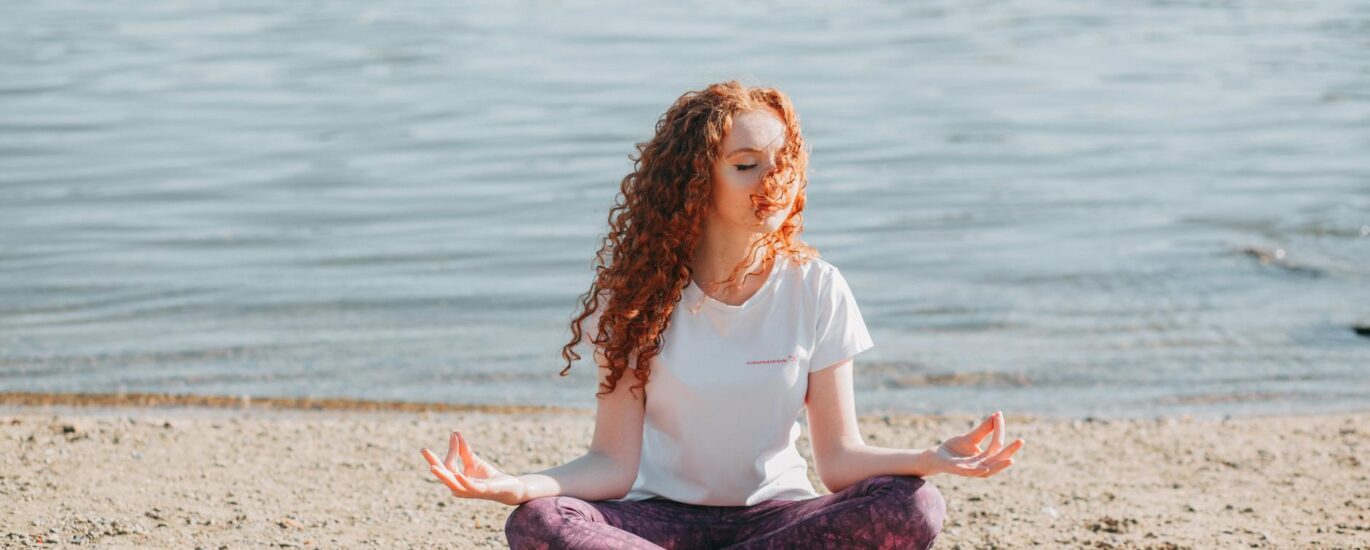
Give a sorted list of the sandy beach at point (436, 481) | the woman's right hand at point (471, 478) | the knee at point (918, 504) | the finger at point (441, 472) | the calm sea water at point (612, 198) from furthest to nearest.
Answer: the calm sea water at point (612, 198) < the sandy beach at point (436, 481) < the knee at point (918, 504) < the woman's right hand at point (471, 478) < the finger at point (441, 472)

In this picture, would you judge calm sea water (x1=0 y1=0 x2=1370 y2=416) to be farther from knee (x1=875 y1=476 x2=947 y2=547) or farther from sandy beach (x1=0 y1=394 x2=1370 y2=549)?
knee (x1=875 y1=476 x2=947 y2=547)

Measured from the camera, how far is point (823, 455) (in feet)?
13.0

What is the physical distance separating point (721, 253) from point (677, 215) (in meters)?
0.15

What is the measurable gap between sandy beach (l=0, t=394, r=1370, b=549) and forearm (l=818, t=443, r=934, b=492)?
126 cm

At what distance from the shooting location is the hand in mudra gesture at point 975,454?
355 cm

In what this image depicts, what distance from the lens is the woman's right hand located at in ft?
11.6

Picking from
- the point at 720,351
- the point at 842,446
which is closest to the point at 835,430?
the point at 842,446

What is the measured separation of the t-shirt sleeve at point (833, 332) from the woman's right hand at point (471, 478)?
0.79 m

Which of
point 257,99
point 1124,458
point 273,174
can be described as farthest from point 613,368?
point 257,99

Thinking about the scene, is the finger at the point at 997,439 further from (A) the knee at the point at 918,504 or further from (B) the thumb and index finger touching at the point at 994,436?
(A) the knee at the point at 918,504

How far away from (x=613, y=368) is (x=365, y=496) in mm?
2048

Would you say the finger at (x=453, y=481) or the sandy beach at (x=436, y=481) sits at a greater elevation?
the finger at (x=453, y=481)

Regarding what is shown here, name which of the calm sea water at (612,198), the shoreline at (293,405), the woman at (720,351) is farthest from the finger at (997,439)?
the shoreline at (293,405)

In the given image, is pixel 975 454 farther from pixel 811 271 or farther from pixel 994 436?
pixel 811 271
